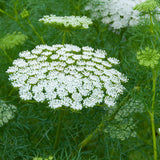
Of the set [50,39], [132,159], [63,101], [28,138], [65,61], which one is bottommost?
[132,159]

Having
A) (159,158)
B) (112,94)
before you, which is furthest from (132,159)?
(112,94)

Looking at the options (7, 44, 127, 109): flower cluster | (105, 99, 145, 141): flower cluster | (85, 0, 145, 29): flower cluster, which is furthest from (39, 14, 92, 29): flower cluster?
(105, 99, 145, 141): flower cluster

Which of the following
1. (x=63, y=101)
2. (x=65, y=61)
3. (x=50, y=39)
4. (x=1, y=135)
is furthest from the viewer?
(x=50, y=39)

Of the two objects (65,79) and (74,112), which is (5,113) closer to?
(74,112)

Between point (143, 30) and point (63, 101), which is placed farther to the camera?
point (143, 30)

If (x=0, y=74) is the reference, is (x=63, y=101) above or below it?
below

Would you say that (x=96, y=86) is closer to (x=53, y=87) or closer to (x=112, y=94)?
(x=112, y=94)

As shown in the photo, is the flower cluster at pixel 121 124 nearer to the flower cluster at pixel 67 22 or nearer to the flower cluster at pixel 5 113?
the flower cluster at pixel 67 22

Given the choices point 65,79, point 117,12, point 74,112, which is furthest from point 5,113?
point 117,12

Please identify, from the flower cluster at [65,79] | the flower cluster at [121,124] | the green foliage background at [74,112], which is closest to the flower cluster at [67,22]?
the flower cluster at [65,79]
